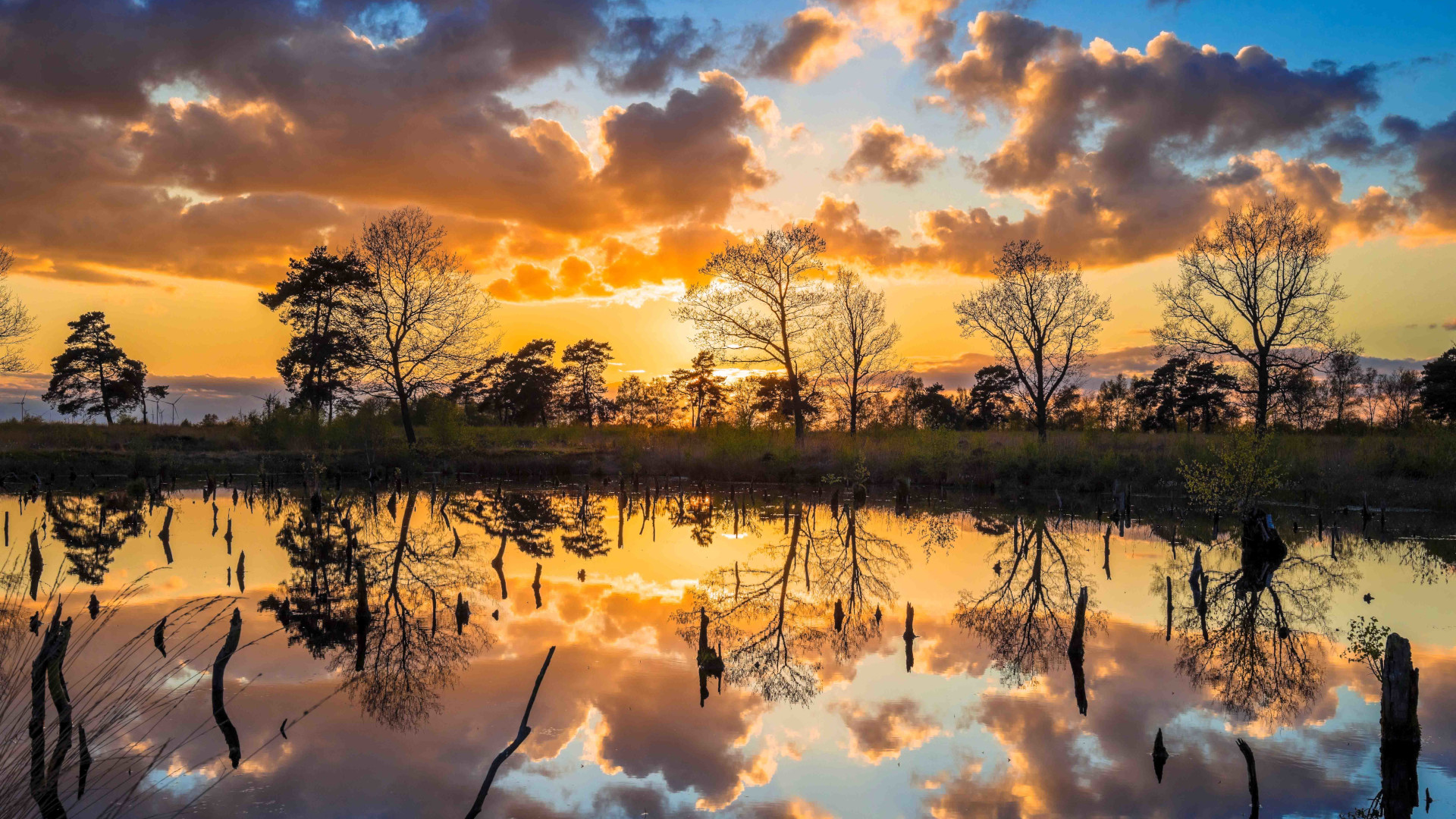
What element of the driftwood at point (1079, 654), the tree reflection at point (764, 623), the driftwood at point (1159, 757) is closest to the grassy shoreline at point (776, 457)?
the tree reflection at point (764, 623)

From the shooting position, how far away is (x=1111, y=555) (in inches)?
729

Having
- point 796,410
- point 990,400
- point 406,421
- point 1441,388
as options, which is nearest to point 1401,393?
point 1441,388

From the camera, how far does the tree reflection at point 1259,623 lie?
9.69 meters

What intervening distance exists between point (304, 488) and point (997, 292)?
35.6 metres

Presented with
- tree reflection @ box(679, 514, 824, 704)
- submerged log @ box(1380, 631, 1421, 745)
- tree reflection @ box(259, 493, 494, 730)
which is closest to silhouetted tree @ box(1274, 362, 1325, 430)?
tree reflection @ box(679, 514, 824, 704)

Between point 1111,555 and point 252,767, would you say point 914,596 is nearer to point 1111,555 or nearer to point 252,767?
point 1111,555

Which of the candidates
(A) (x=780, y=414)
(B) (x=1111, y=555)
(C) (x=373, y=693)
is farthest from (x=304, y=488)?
(A) (x=780, y=414)

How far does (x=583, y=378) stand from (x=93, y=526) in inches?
2498

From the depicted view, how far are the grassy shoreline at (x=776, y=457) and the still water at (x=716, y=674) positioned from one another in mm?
7489

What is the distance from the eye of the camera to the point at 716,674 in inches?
394

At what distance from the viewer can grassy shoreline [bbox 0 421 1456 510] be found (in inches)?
1075

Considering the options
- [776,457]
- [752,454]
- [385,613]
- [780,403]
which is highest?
[780,403]

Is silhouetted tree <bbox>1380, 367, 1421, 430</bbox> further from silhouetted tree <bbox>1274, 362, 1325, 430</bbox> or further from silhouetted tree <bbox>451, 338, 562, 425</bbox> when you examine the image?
silhouetted tree <bbox>451, 338, 562, 425</bbox>

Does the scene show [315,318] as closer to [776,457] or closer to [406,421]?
[406,421]
